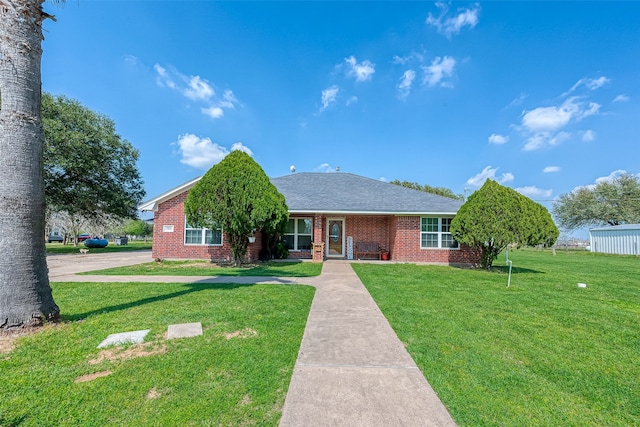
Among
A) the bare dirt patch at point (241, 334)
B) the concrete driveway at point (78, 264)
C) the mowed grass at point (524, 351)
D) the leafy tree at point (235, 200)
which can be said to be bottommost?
the concrete driveway at point (78, 264)

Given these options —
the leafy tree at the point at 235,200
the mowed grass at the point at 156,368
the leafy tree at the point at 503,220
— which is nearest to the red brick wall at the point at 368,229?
the leafy tree at the point at 503,220

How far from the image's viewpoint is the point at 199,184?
10797 mm

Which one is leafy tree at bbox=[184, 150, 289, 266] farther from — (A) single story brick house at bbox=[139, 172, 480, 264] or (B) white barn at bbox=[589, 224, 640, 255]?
(B) white barn at bbox=[589, 224, 640, 255]

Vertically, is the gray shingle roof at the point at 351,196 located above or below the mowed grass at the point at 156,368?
above

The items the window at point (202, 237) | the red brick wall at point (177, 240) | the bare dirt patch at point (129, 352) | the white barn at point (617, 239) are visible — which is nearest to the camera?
the bare dirt patch at point (129, 352)

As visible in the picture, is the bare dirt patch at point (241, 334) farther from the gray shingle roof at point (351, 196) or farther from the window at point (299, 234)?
the window at point (299, 234)

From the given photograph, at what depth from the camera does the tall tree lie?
13.1ft

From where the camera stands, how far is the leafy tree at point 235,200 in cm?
1042

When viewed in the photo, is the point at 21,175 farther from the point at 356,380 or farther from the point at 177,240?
the point at 177,240

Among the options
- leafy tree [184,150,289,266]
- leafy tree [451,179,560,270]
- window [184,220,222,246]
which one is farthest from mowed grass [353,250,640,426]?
window [184,220,222,246]

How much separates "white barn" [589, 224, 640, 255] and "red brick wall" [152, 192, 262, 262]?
32.4 meters

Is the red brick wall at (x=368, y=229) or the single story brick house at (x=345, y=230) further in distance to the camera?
the red brick wall at (x=368, y=229)

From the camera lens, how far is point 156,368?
10.0 feet

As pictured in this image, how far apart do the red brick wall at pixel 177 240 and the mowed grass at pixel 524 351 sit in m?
8.72
